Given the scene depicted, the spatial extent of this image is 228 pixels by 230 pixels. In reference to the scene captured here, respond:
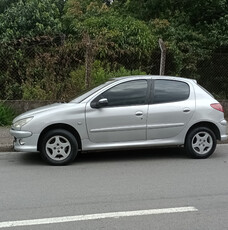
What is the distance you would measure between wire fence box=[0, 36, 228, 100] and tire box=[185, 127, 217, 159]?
14.3ft

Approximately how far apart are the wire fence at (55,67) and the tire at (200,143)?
4364 millimetres

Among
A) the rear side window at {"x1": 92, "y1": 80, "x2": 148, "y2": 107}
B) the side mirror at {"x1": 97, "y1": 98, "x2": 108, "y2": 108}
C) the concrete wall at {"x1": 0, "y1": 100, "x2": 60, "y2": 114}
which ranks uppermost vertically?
the rear side window at {"x1": 92, "y1": 80, "x2": 148, "y2": 107}

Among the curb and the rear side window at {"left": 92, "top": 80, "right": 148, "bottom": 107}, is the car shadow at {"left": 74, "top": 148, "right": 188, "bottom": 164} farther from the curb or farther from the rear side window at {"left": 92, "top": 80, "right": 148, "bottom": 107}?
the curb

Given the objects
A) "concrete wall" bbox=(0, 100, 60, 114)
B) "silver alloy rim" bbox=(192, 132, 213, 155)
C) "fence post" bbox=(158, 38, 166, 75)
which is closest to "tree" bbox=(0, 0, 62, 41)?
"concrete wall" bbox=(0, 100, 60, 114)

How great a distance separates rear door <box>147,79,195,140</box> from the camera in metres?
7.13

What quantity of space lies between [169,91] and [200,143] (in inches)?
44.3

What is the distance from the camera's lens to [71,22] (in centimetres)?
1338

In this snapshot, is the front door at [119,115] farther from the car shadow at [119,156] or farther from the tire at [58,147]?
the car shadow at [119,156]

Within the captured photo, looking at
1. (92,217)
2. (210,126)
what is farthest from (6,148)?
(92,217)

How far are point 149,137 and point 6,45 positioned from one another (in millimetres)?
5833


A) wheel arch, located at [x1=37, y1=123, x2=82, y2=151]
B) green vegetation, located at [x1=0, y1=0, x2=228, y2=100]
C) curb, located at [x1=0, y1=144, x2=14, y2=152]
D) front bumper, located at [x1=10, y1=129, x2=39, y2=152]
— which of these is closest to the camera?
front bumper, located at [x1=10, y1=129, x2=39, y2=152]

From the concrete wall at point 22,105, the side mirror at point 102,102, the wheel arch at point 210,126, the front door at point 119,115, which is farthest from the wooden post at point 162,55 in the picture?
the side mirror at point 102,102

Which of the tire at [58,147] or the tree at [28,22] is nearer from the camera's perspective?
the tire at [58,147]

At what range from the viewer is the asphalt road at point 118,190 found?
4.38 meters
